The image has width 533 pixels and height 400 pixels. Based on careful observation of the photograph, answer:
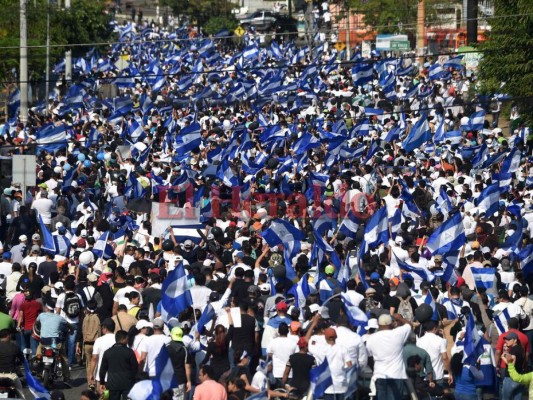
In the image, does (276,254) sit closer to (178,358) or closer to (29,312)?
(29,312)

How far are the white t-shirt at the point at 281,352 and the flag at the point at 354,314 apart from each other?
85cm

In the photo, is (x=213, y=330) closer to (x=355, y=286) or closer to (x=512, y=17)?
(x=355, y=286)

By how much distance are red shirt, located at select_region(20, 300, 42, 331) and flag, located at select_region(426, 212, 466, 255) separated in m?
4.95

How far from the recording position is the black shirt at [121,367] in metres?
15.6

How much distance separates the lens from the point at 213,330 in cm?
1631

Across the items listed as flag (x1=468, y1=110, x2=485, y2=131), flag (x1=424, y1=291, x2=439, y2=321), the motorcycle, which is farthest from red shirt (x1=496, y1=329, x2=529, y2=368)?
flag (x1=468, y1=110, x2=485, y2=131)

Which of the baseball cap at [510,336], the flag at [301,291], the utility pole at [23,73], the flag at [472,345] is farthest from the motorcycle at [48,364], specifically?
the utility pole at [23,73]

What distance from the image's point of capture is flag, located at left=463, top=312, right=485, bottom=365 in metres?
15.8

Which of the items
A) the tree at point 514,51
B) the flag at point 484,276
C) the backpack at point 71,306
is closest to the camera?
the backpack at point 71,306

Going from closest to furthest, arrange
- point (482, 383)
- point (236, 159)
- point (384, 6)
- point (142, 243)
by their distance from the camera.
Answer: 1. point (482, 383)
2. point (142, 243)
3. point (236, 159)
4. point (384, 6)

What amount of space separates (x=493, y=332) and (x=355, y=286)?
1.54 m

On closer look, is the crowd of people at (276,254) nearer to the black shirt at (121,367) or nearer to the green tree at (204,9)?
the black shirt at (121,367)

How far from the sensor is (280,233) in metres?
21.1

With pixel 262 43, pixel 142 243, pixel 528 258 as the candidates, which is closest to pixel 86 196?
pixel 142 243
